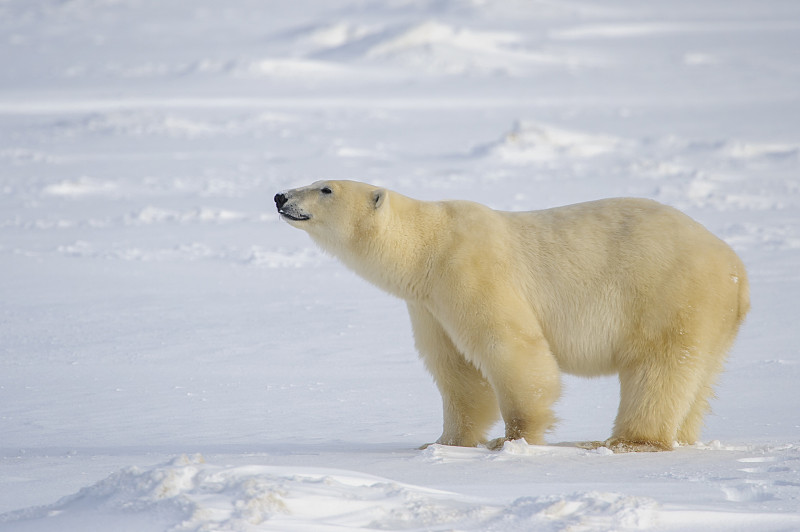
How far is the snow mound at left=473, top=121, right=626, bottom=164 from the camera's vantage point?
47.1ft

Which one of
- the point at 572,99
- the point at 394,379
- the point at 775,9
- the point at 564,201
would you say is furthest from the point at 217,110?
the point at 775,9

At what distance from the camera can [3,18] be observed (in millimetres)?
46656

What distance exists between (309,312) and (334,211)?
100 inches

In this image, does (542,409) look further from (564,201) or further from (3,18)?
(3,18)

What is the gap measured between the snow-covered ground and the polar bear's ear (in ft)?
3.25

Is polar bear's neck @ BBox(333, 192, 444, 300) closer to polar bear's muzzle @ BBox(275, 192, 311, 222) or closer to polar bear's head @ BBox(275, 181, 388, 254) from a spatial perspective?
polar bear's head @ BBox(275, 181, 388, 254)

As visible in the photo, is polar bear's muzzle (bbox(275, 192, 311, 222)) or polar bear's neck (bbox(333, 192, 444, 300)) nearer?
polar bear's neck (bbox(333, 192, 444, 300))

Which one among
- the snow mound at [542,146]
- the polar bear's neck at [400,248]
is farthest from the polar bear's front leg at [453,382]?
the snow mound at [542,146]

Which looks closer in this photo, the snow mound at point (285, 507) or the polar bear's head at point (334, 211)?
the snow mound at point (285, 507)

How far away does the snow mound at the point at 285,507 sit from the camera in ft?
8.06

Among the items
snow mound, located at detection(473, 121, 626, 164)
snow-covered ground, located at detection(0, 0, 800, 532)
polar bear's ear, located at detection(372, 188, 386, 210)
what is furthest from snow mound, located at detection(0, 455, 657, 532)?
snow mound, located at detection(473, 121, 626, 164)

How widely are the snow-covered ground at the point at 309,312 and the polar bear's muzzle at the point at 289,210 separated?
924 mm

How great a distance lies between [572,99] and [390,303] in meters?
17.0

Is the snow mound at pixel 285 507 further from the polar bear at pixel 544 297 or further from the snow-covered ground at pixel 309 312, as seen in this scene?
the polar bear at pixel 544 297
